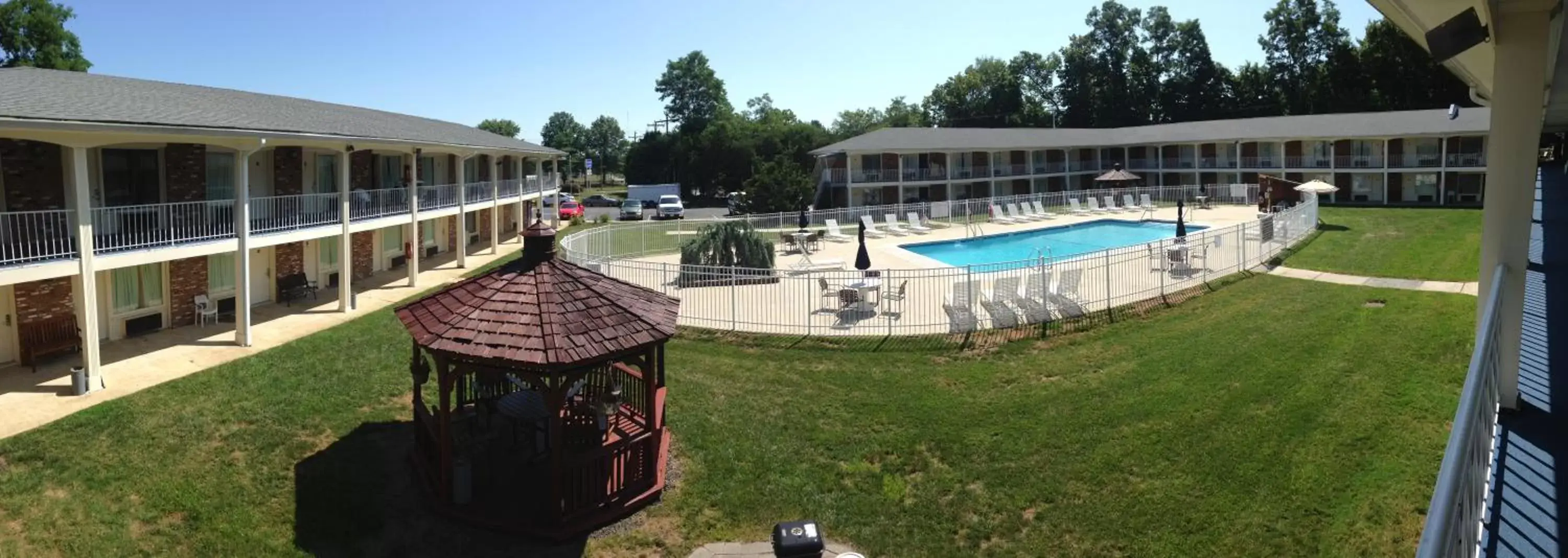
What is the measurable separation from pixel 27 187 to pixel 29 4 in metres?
51.9

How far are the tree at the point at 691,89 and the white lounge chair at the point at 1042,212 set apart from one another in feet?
222

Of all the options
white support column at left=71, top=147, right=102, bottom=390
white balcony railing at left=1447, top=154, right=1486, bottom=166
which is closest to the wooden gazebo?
white support column at left=71, top=147, right=102, bottom=390

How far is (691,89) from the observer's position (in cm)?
10825

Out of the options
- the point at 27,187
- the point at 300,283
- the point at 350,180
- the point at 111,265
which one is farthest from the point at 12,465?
the point at 350,180

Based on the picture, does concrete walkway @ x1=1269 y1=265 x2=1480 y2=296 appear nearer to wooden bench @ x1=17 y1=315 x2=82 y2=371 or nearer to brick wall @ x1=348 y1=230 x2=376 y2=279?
wooden bench @ x1=17 y1=315 x2=82 y2=371

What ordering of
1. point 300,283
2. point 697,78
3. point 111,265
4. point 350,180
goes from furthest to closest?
point 697,78 → point 350,180 → point 300,283 → point 111,265

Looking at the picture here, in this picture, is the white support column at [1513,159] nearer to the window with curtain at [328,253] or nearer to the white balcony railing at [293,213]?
the white balcony railing at [293,213]

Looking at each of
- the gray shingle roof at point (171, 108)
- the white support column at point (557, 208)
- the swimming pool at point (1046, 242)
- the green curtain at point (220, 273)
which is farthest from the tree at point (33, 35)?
the swimming pool at point (1046, 242)

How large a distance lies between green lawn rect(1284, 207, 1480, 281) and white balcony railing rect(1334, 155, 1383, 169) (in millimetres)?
9151

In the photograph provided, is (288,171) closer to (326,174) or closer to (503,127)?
(326,174)

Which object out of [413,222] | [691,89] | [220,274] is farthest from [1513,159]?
[691,89]

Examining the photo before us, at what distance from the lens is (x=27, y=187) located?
1559cm

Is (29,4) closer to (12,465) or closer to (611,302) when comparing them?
(12,465)

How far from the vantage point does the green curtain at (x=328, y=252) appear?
24156 millimetres
